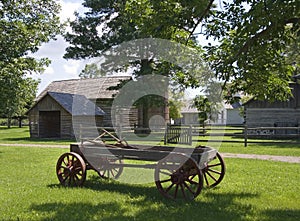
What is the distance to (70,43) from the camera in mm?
29297

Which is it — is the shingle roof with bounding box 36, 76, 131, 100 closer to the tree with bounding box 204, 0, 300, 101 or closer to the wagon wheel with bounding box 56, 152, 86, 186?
the wagon wheel with bounding box 56, 152, 86, 186

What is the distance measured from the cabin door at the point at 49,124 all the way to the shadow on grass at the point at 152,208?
23560 millimetres

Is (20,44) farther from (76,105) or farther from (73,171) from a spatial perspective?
(76,105)

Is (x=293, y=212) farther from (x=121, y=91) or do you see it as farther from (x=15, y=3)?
(x=121, y=91)

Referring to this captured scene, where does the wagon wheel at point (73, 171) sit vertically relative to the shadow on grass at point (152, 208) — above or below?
above

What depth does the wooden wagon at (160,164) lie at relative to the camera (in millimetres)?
6887

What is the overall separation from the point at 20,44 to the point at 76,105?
501 inches

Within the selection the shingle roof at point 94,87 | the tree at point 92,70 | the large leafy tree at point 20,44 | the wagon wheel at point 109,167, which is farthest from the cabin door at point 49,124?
the wagon wheel at point 109,167

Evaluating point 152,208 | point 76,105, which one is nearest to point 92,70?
point 76,105

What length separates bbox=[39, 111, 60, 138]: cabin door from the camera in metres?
29.5

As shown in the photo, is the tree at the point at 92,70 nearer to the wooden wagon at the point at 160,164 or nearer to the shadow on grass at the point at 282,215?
the wooden wagon at the point at 160,164

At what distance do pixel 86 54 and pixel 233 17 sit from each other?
22.9 meters

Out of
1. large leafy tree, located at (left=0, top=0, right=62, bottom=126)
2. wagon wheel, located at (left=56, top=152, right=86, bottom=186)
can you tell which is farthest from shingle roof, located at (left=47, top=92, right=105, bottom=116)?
wagon wheel, located at (left=56, top=152, right=86, bottom=186)

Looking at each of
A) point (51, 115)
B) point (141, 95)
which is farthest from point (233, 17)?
point (51, 115)
